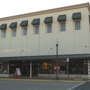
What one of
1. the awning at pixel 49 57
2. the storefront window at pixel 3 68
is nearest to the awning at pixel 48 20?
the awning at pixel 49 57

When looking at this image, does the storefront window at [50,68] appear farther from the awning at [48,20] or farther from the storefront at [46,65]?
the awning at [48,20]

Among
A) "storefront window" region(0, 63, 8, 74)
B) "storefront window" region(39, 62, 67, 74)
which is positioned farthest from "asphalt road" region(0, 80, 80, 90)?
"storefront window" region(0, 63, 8, 74)

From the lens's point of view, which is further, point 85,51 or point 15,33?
point 15,33

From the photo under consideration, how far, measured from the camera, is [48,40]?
32.1m

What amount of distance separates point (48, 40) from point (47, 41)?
235 millimetres

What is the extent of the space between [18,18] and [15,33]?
9.12ft

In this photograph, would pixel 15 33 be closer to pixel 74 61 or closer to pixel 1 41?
pixel 1 41

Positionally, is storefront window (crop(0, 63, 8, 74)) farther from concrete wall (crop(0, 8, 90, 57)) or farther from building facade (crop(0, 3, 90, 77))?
concrete wall (crop(0, 8, 90, 57))

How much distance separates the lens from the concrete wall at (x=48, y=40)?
29484mm

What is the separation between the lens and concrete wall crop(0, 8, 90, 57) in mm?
29484

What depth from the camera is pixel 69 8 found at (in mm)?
30844

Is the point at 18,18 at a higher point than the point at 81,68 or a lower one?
higher

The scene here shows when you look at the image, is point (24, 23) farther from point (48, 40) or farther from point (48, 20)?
point (48, 40)

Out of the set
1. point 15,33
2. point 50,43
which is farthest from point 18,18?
point 50,43
